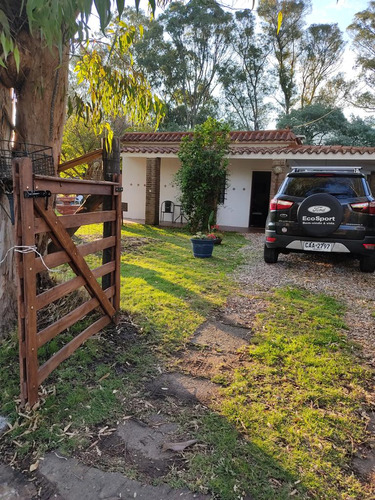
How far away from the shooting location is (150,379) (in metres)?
2.68

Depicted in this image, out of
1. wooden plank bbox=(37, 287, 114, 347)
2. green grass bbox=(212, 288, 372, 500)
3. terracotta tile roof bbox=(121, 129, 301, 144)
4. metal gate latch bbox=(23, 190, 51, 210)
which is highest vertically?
terracotta tile roof bbox=(121, 129, 301, 144)

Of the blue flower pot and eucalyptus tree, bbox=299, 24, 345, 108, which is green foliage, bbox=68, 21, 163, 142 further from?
eucalyptus tree, bbox=299, 24, 345, 108

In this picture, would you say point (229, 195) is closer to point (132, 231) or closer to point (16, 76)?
point (132, 231)

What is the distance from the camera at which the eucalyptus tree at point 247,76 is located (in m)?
29.3

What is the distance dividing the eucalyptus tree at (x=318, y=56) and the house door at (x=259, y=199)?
19.1 m

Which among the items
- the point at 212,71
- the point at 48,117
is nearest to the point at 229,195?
the point at 48,117

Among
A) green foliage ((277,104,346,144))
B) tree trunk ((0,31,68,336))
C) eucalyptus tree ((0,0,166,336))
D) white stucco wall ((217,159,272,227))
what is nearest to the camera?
eucalyptus tree ((0,0,166,336))

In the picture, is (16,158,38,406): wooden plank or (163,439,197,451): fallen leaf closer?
(163,439,197,451): fallen leaf

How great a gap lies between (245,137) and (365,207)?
30.9ft

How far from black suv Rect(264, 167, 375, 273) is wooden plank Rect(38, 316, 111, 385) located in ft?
12.4

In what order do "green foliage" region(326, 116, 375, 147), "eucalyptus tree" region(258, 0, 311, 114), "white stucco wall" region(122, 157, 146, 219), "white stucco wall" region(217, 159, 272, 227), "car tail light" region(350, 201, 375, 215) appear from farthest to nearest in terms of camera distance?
"eucalyptus tree" region(258, 0, 311, 114), "green foliage" region(326, 116, 375, 147), "white stucco wall" region(122, 157, 146, 219), "white stucco wall" region(217, 159, 272, 227), "car tail light" region(350, 201, 375, 215)

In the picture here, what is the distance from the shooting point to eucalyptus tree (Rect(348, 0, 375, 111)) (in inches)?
958

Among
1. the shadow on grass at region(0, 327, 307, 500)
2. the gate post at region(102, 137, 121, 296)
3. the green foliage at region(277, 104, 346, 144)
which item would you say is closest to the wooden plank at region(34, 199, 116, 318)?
the gate post at region(102, 137, 121, 296)

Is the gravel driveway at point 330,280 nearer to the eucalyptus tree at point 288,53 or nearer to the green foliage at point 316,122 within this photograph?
the green foliage at point 316,122
